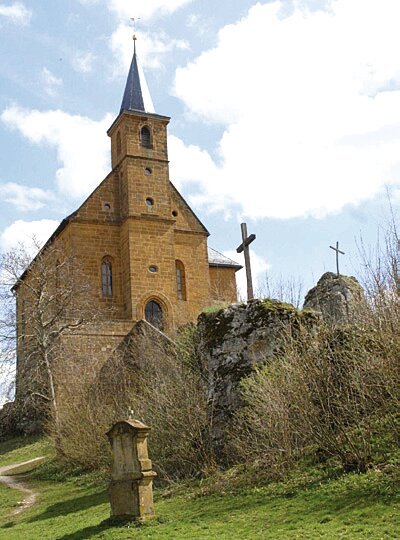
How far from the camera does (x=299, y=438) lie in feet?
41.9

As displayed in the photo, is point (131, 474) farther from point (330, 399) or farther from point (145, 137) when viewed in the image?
point (145, 137)

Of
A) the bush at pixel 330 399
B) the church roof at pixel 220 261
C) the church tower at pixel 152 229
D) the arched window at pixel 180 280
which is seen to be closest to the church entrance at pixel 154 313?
the church tower at pixel 152 229

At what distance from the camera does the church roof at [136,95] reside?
4019 cm

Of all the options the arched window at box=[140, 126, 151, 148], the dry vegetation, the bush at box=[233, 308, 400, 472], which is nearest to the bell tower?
the arched window at box=[140, 126, 151, 148]

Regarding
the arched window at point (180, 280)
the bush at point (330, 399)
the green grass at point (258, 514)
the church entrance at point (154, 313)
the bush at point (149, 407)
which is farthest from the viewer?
the arched window at point (180, 280)

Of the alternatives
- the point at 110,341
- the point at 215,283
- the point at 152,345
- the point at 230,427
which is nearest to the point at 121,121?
the point at 215,283

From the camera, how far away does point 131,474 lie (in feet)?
37.6

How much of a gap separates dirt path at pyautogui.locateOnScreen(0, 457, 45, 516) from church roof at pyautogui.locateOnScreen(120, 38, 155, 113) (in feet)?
71.8

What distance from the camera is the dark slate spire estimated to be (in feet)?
132

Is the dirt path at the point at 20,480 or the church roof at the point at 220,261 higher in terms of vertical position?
the church roof at the point at 220,261

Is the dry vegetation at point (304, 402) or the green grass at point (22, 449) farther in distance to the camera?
the green grass at point (22, 449)

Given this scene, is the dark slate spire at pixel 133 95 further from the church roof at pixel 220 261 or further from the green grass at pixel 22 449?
the green grass at pixel 22 449

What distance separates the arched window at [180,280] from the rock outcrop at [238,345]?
22597 millimetres

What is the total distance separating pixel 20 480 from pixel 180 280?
64.0 ft
